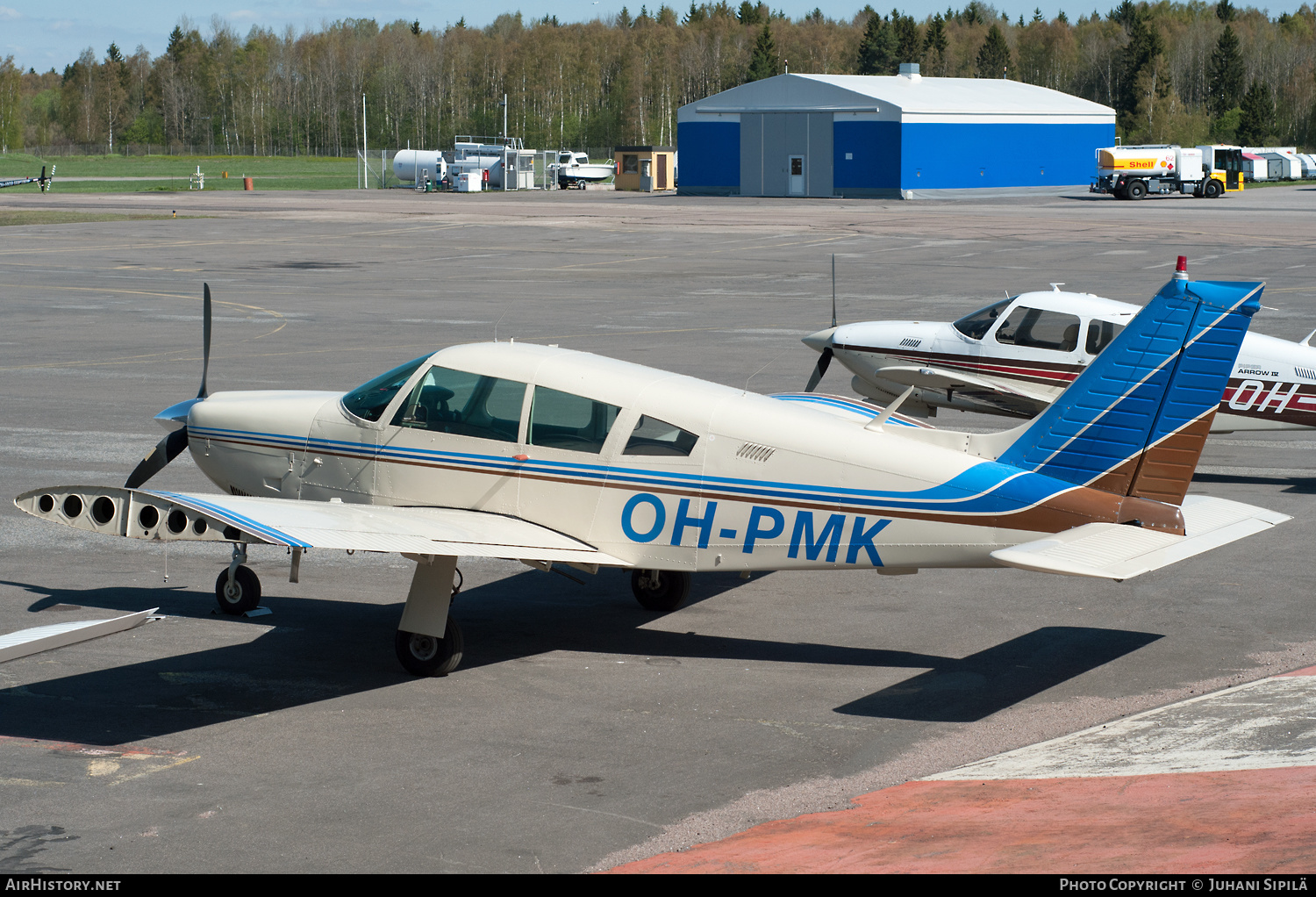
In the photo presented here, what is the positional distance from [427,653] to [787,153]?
8612 centimetres

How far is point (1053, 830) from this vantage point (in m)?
6.51

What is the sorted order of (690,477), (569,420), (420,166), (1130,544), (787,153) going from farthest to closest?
(420,166) < (787,153) < (569,420) < (690,477) < (1130,544)

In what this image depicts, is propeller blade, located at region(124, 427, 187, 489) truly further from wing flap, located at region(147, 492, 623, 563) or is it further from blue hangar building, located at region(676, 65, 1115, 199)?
blue hangar building, located at region(676, 65, 1115, 199)

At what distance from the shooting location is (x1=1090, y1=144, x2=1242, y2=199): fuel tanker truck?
84.9 metres

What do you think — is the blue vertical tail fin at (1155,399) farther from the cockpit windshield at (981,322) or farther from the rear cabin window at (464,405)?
the cockpit windshield at (981,322)

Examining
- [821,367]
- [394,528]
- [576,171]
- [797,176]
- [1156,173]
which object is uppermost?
[576,171]

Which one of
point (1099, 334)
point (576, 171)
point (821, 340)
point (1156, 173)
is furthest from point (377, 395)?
point (576, 171)

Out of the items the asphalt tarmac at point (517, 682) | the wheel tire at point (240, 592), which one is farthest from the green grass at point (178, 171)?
the wheel tire at point (240, 592)

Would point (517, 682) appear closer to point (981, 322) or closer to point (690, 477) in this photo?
point (690, 477)

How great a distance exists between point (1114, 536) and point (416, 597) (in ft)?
15.8

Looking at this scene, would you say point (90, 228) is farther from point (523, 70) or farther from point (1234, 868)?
point (523, 70)

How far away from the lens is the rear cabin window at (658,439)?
32.5 feet

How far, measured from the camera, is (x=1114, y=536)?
28.7 ft
